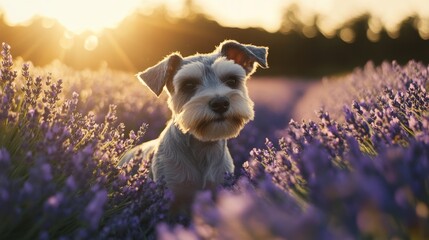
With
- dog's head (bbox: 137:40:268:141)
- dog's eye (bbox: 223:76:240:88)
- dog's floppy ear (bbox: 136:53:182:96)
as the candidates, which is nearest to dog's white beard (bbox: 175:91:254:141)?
dog's head (bbox: 137:40:268:141)

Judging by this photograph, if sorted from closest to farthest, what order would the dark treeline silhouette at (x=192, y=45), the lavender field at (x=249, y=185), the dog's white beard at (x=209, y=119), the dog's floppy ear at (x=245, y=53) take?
the lavender field at (x=249, y=185), the dog's white beard at (x=209, y=119), the dog's floppy ear at (x=245, y=53), the dark treeline silhouette at (x=192, y=45)

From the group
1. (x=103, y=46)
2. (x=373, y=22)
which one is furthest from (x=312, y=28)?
(x=103, y=46)

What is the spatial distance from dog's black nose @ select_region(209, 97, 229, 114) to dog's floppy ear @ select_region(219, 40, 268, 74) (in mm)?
788

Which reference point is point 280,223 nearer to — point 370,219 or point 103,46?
point 370,219

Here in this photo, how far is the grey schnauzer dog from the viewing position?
4215 mm

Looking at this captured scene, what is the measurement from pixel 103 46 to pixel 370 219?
27.7 metres

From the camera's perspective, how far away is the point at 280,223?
3.90 ft

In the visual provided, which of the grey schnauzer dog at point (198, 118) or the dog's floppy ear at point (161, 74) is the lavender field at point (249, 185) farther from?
the dog's floppy ear at point (161, 74)

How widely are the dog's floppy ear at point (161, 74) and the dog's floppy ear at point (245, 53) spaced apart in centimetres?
48

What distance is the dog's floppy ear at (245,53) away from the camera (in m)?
4.84

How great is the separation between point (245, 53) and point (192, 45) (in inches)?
1013

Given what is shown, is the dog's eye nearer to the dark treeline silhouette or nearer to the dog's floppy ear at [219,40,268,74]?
the dog's floppy ear at [219,40,268,74]

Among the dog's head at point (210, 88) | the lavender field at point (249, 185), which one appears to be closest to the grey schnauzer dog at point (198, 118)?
the dog's head at point (210, 88)

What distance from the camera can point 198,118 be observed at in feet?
13.5
